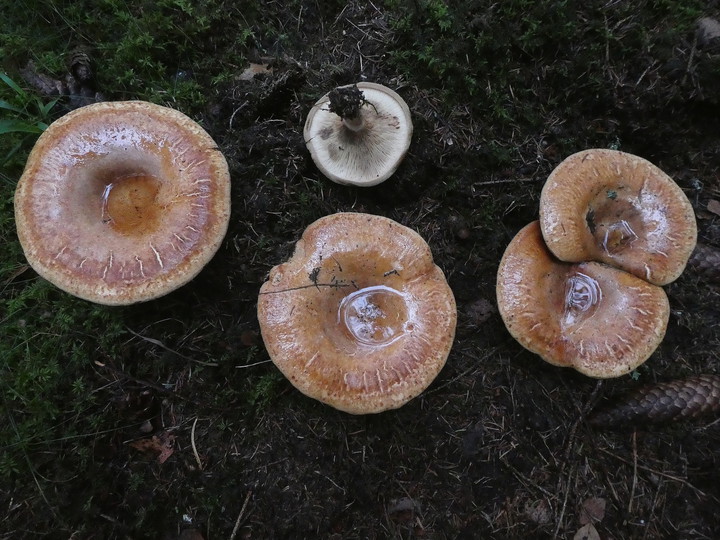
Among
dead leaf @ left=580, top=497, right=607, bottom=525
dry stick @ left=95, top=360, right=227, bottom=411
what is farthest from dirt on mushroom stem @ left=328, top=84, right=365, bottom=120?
dead leaf @ left=580, top=497, right=607, bottom=525

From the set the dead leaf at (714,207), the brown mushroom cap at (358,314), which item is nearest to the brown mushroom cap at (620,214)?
the dead leaf at (714,207)

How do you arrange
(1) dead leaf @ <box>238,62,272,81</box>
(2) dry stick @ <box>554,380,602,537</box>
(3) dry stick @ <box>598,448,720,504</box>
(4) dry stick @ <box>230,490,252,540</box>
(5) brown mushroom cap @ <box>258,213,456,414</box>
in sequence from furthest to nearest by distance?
(1) dead leaf @ <box>238,62,272,81</box>
(3) dry stick @ <box>598,448,720,504</box>
(2) dry stick @ <box>554,380,602,537</box>
(4) dry stick @ <box>230,490,252,540</box>
(5) brown mushroom cap @ <box>258,213,456,414</box>

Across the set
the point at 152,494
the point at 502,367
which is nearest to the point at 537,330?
the point at 502,367

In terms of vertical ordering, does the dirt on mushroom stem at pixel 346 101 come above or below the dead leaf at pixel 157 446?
above

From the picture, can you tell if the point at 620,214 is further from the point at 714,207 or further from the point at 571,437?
the point at 571,437

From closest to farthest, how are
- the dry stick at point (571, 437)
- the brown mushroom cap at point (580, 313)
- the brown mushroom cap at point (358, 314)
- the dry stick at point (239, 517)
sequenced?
1. the brown mushroom cap at point (358, 314)
2. the brown mushroom cap at point (580, 313)
3. the dry stick at point (239, 517)
4. the dry stick at point (571, 437)

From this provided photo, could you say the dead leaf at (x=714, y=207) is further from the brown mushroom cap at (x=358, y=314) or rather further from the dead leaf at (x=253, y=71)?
the dead leaf at (x=253, y=71)

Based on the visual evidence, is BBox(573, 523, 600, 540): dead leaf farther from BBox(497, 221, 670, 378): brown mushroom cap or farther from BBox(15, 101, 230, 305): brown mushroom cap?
BBox(15, 101, 230, 305): brown mushroom cap
